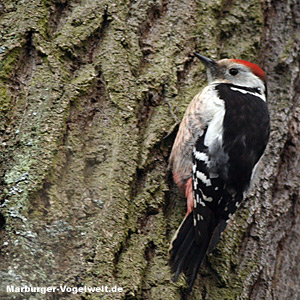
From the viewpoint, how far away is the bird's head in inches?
109

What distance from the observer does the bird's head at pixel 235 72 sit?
277cm

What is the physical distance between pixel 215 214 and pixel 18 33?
146 centimetres

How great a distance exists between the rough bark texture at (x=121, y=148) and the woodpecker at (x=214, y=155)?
71mm

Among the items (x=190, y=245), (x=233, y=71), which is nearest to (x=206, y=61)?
(x=233, y=71)

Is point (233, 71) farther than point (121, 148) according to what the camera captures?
Yes

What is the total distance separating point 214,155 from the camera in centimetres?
261

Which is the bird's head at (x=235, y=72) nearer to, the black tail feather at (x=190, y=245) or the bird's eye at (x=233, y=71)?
the bird's eye at (x=233, y=71)

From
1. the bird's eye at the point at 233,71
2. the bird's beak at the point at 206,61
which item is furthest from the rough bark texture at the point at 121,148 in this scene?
the bird's eye at the point at 233,71

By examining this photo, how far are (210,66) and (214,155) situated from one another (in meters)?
0.57

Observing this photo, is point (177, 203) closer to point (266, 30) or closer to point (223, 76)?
point (223, 76)

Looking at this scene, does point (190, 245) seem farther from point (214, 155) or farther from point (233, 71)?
point (233, 71)

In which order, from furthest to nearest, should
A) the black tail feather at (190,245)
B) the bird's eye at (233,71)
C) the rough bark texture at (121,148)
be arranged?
the bird's eye at (233,71) → the black tail feather at (190,245) → the rough bark texture at (121,148)

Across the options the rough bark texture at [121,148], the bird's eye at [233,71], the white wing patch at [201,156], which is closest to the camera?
the rough bark texture at [121,148]

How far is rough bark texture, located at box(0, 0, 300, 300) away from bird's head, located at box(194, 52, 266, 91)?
57 mm
